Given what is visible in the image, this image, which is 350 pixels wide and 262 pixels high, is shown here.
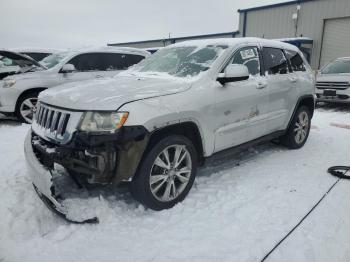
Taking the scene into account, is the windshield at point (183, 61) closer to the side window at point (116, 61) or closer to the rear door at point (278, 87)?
the rear door at point (278, 87)

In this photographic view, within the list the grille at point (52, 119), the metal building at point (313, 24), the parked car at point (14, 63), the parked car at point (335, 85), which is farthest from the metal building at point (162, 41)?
the grille at point (52, 119)

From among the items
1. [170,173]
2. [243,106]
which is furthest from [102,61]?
[170,173]

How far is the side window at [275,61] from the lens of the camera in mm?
4406

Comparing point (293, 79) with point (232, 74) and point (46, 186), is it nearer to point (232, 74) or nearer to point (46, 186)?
point (232, 74)

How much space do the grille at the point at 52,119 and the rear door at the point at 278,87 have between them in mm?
2808

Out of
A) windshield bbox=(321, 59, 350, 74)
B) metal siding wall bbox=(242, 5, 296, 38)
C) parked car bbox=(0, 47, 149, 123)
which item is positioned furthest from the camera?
metal siding wall bbox=(242, 5, 296, 38)

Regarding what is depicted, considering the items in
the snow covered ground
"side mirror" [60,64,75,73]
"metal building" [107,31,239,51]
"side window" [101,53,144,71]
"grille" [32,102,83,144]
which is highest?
"metal building" [107,31,239,51]

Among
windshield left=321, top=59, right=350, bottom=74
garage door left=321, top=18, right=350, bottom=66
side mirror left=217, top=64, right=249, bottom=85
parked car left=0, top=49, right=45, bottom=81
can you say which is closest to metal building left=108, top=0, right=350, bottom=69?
garage door left=321, top=18, right=350, bottom=66

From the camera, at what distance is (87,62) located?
7246 millimetres

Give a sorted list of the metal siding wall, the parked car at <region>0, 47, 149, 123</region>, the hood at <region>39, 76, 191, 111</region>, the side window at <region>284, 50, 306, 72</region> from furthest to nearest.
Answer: the metal siding wall → the parked car at <region>0, 47, 149, 123</region> → the side window at <region>284, 50, 306, 72</region> → the hood at <region>39, 76, 191, 111</region>

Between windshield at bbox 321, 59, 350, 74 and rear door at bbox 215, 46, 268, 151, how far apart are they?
24.1 ft

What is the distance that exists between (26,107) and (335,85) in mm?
8838

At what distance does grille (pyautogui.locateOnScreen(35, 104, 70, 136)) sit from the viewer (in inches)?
109

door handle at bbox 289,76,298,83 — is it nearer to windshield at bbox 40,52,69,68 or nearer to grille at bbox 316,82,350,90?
windshield at bbox 40,52,69,68
